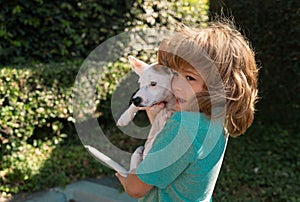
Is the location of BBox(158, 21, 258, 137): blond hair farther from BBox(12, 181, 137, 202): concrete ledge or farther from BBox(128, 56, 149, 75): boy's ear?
BBox(12, 181, 137, 202): concrete ledge

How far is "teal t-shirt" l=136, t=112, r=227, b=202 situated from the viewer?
4.72 feet

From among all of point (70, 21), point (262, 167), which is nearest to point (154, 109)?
point (262, 167)

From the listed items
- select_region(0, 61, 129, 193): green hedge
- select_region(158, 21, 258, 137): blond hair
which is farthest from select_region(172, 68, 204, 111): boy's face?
select_region(0, 61, 129, 193): green hedge

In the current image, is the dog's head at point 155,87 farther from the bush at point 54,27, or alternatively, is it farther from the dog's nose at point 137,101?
the bush at point 54,27

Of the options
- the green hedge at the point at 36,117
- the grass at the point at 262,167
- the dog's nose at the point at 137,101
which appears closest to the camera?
the dog's nose at the point at 137,101

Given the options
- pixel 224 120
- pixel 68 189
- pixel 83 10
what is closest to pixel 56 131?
pixel 68 189

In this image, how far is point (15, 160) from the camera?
4594mm

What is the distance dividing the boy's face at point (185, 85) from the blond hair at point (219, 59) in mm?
18

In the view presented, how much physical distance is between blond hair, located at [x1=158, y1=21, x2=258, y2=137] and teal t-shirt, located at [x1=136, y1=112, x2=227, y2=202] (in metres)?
0.08

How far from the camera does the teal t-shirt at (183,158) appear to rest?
1438 millimetres

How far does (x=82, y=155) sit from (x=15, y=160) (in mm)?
721

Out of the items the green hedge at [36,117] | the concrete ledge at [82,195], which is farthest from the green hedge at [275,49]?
the concrete ledge at [82,195]

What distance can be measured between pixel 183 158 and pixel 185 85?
0.77 feet

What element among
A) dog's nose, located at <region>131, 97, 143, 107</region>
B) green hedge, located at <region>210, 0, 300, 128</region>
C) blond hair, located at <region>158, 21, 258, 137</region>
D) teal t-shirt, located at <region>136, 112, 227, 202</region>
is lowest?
green hedge, located at <region>210, 0, 300, 128</region>
